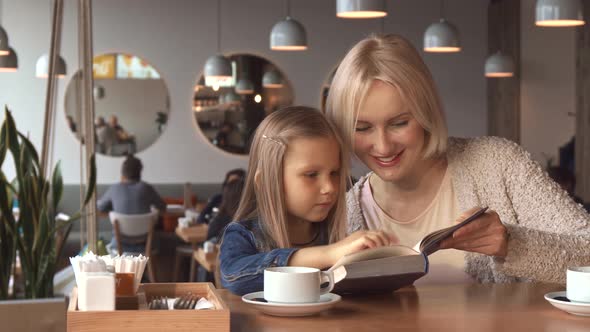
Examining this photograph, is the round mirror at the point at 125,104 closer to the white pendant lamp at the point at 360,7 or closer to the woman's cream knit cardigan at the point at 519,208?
the white pendant lamp at the point at 360,7

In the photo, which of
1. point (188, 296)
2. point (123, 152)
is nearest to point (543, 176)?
point (188, 296)

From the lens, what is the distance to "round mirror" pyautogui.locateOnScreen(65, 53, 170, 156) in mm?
9927

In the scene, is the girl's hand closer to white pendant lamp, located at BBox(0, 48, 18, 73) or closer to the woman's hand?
the woman's hand

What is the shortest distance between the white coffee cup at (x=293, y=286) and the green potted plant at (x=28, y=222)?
4.24 feet

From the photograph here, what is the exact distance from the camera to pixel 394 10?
10516 millimetres

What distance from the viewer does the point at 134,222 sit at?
754 cm

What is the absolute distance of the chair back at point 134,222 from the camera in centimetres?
750

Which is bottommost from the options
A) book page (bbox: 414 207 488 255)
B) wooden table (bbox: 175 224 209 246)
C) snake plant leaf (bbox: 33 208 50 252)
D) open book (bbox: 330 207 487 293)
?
wooden table (bbox: 175 224 209 246)

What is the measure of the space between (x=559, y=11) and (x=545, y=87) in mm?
5292

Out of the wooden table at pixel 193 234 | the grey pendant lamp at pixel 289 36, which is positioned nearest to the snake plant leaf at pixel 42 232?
the grey pendant lamp at pixel 289 36

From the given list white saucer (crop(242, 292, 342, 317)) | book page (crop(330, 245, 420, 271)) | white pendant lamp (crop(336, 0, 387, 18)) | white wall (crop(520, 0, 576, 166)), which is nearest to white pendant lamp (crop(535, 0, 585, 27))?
white pendant lamp (crop(336, 0, 387, 18))

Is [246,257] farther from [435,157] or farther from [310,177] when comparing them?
[435,157]

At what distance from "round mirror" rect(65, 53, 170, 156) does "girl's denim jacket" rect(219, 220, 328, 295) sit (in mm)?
8298

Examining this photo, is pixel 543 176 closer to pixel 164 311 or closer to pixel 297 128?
pixel 297 128
